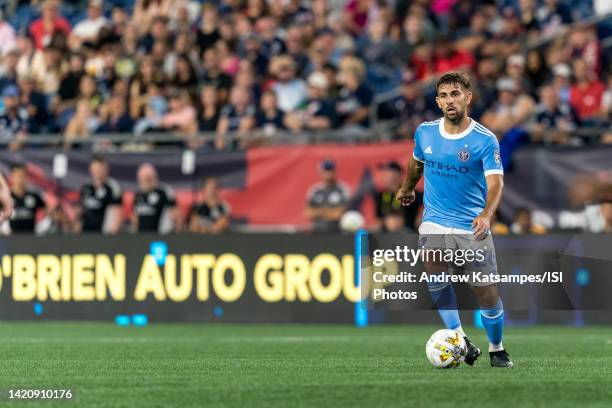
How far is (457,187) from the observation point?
10.1 m

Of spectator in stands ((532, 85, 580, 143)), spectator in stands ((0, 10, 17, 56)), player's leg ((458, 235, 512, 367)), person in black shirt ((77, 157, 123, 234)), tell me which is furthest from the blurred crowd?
player's leg ((458, 235, 512, 367))

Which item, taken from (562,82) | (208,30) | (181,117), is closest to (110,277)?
(181,117)

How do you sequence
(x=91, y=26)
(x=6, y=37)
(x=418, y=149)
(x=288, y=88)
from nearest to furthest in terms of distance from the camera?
(x=418, y=149) → (x=288, y=88) → (x=91, y=26) → (x=6, y=37)

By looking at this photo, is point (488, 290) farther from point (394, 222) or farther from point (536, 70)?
point (536, 70)

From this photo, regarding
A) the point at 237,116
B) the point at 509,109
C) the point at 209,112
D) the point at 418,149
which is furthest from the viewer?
the point at 209,112

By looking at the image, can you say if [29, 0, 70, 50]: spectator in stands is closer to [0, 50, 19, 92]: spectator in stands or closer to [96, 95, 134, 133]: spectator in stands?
[0, 50, 19, 92]: spectator in stands

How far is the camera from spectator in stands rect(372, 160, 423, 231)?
17844mm

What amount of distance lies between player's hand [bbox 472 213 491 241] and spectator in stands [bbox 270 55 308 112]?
1061cm

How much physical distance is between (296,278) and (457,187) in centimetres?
736

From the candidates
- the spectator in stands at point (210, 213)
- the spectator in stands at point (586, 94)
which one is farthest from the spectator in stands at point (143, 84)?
the spectator in stands at point (586, 94)

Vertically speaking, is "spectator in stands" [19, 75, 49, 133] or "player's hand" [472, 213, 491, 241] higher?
"spectator in stands" [19, 75, 49, 133]

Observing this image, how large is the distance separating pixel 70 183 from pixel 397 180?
4.62 meters

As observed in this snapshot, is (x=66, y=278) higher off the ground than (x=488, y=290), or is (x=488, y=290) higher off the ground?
(x=488, y=290)

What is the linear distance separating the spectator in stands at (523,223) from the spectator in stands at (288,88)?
3884 millimetres
